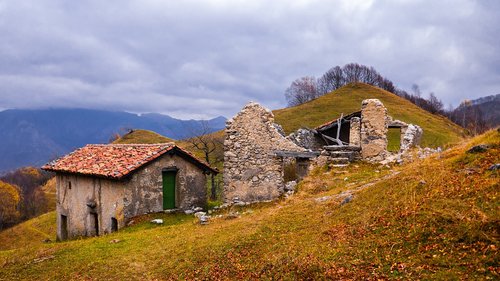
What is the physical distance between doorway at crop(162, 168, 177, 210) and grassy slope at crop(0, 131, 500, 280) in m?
7.12

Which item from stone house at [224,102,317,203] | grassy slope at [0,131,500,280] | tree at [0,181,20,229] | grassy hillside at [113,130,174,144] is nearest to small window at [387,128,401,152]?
stone house at [224,102,317,203]

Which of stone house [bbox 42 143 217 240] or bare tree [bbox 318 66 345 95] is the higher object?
bare tree [bbox 318 66 345 95]

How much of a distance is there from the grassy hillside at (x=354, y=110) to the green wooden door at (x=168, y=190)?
39943mm

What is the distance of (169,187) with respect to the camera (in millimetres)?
24203

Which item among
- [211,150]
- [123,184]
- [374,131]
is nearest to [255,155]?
[374,131]

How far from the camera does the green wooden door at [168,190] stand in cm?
2390

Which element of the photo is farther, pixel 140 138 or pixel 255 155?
pixel 140 138

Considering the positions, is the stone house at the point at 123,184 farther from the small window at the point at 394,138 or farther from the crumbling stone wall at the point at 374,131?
the small window at the point at 394,138

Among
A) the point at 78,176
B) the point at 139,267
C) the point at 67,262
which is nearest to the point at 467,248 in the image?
the point at 139,267

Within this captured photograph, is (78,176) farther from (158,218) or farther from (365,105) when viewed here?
(365,105)

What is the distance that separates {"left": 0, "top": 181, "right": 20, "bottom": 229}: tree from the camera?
76.7 m

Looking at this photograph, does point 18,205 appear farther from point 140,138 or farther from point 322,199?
point 322,199

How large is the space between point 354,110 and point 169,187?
5406 centimetres

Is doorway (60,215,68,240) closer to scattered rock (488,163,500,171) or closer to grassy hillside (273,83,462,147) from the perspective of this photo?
scattered rock (488,163,500,171)
